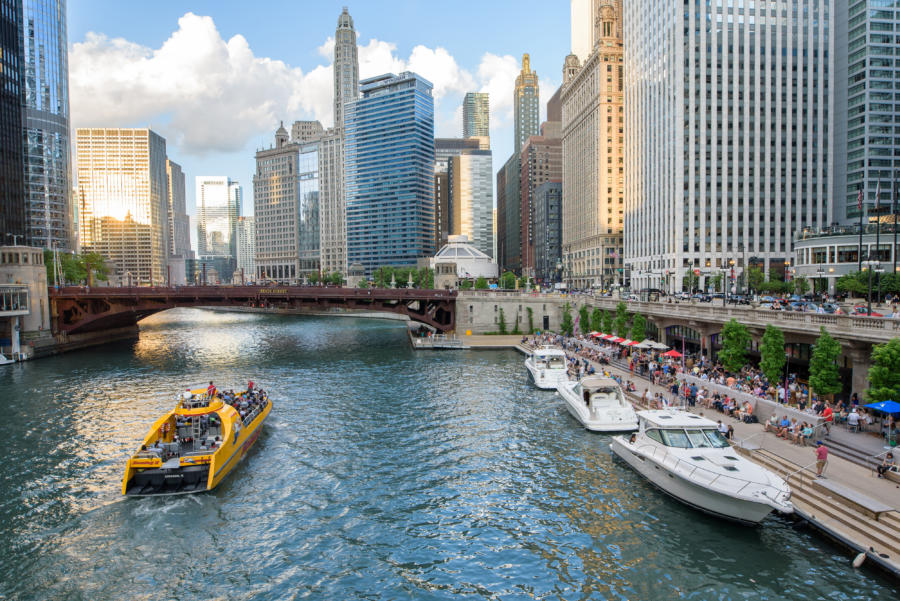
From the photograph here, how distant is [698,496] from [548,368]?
29.0 metres

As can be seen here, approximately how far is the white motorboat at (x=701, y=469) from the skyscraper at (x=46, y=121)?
194m

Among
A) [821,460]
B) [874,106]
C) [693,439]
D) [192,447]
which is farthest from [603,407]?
[874,106]

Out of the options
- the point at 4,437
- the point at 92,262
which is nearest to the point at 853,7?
the point at 4,437

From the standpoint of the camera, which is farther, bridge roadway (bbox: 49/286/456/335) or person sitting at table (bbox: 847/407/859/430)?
bridge roadway (bbox: 49/286/456/335)

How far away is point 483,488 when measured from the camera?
96.9 ft

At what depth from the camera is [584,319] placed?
80.1 metres

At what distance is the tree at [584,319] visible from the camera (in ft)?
260

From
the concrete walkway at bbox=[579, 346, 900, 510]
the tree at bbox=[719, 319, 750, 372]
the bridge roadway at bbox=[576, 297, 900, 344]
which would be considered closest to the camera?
the concrete walkway at bbox=[579, 346, 900, 510]

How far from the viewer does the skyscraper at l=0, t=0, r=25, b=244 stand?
120 meters

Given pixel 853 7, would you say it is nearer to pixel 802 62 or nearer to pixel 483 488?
pixel 802 62

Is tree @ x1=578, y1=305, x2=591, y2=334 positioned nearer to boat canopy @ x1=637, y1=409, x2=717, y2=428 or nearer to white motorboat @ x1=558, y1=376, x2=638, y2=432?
white motorboat @ x1=558, y1=376, x2=638, y2=432

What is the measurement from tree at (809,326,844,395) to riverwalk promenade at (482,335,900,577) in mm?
3195

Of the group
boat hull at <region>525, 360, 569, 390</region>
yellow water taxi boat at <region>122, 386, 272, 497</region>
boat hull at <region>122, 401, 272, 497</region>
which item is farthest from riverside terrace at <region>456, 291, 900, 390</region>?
boat hull at <region>122, 401, 272, 497</region>

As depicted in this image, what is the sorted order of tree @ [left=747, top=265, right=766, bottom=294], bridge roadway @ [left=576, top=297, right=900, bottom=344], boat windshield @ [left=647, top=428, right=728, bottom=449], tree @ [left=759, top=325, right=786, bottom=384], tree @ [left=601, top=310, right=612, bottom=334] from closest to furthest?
boat windshield @ [left=647, top=428, right=728, bottom=449] → bridge roadway @ [left=576, top=297, right=900, bottom=344] → tree @ [left=759, top=325, right=786, bottom=384] → tree @ [left=601, top=310, right=612, bottom=334] → tree @ [left=747, top=265, right=766, bottom=294]
